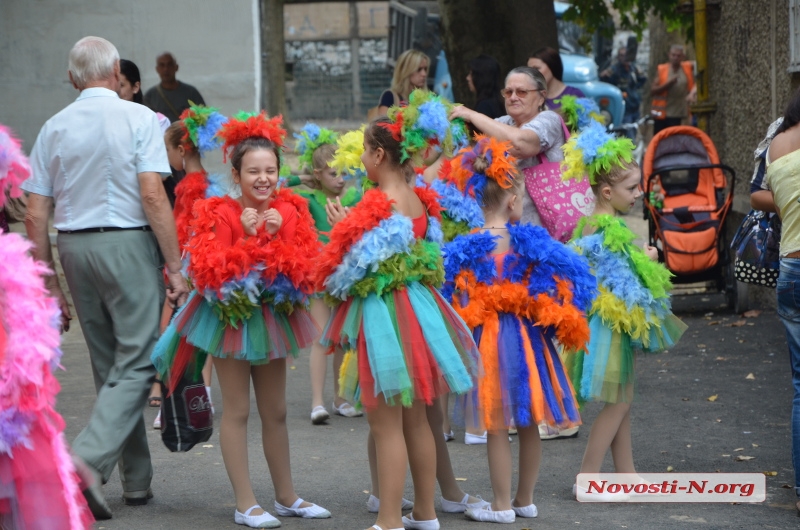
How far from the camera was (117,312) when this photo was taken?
5.15 metres

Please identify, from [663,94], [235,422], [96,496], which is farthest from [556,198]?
[663,94]

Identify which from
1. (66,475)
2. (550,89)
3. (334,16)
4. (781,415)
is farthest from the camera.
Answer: (334,16)

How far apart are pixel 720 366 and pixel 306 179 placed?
143 inches

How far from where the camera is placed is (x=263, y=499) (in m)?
5.54

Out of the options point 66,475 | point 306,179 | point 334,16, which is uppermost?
point 334,16

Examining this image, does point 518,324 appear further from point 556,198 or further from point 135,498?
point 135,498

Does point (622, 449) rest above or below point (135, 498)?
above

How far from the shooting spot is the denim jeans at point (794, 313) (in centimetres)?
498

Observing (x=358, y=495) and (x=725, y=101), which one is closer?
(x=358, y=495)

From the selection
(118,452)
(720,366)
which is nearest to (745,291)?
(720,366)

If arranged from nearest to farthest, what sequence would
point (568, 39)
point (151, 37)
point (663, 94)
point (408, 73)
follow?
point (408, 73) → point (151, 37) → point (663, 94) → point (568, 39)

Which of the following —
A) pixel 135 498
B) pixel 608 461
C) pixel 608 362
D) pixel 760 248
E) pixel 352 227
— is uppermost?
pixel 352 227

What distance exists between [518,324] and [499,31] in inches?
264

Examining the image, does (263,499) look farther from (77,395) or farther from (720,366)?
(720,366)
